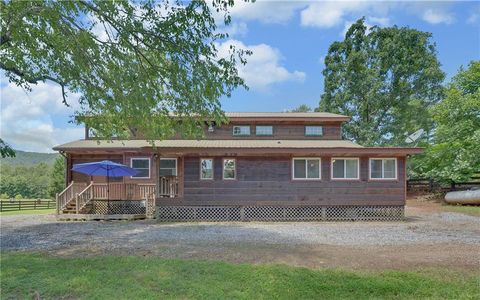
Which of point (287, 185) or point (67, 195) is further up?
point (287, 185)

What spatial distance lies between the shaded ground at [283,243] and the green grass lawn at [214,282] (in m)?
0.67

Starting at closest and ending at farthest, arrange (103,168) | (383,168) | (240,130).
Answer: (103,168), (383,168), (240,130)

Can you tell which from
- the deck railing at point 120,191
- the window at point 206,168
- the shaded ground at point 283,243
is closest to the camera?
the shaded ground at point 283,243

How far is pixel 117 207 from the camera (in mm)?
16438

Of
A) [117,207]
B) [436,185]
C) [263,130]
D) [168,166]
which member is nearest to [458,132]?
[436,185]

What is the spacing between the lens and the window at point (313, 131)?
65.9ft

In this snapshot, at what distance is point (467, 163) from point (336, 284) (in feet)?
63.7

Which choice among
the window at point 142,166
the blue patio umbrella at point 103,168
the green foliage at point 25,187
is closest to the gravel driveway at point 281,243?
the blue patio umbrella at point 103,168

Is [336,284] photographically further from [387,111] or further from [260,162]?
[387,111]

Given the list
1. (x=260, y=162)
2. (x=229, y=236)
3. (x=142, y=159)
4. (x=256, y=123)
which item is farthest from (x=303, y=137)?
(x=229, y=236)

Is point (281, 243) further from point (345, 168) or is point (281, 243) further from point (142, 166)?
point (142, 166)

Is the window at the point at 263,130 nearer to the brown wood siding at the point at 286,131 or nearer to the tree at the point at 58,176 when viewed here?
the brown wood siding at the point at 286,131

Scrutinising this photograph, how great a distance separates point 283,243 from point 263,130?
1143cm

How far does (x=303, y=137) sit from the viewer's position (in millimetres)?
19969
